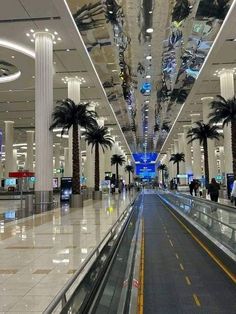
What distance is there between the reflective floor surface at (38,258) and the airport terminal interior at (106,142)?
3 cm

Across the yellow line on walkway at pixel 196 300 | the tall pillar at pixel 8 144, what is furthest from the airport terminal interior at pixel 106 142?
the tall pillar at pixel 8 144

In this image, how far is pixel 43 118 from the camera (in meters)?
22.1

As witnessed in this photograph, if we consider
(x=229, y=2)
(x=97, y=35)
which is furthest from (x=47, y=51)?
(x=229, y=2)

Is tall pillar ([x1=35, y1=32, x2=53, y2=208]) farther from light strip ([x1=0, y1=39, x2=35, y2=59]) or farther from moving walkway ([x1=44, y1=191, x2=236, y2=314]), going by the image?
moving walkway ([x1=44, y1=191, x2=236, y2=314])

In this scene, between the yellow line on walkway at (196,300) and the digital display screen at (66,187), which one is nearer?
the yellow line on walkway at (196,300)

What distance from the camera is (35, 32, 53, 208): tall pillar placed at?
21719mm

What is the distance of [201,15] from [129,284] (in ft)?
49.9

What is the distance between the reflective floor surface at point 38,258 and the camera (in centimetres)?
573

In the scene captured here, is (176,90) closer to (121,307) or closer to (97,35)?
(97,35)

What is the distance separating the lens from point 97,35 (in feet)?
69.9

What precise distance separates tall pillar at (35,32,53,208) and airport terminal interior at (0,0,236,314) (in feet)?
0.19

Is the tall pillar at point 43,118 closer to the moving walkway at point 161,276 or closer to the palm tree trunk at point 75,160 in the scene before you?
the palm tree trunk at point 75,160

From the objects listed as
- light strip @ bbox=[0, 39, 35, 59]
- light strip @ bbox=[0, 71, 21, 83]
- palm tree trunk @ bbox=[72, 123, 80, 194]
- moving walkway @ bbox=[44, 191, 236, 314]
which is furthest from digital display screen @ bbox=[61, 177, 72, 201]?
moving walkway @ bbox=[44, 191, 236, 314]

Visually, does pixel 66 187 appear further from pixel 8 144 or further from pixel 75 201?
pixel 8 144
